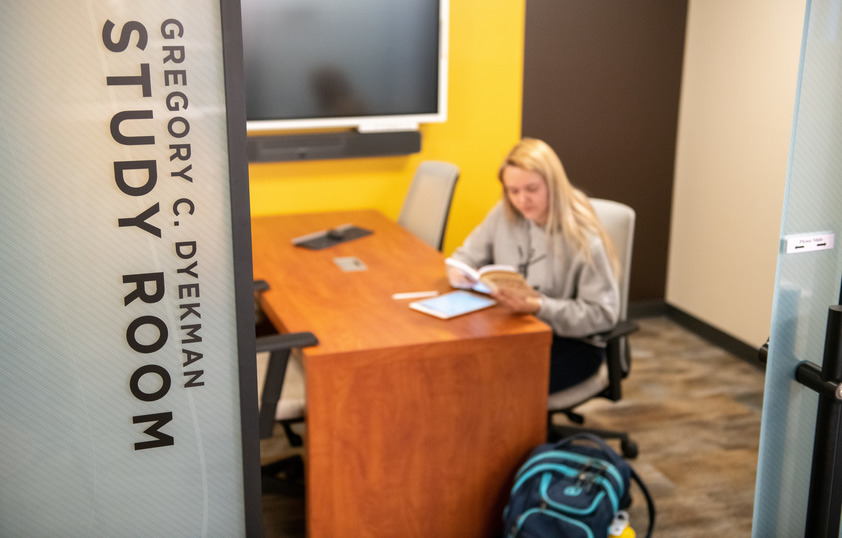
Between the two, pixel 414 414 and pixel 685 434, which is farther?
pixel 685 434

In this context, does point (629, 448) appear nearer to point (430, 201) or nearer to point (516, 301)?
point (516, 301)

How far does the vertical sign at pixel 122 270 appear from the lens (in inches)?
54.0

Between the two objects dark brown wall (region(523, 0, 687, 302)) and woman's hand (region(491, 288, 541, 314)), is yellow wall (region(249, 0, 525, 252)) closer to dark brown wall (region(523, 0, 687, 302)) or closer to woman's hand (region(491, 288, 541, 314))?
dark brown wall (region(523, 0, 687, 302))

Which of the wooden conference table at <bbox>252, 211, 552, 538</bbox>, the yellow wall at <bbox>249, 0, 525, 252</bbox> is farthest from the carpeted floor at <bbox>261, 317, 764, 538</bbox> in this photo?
the yellow wall at <bbox>249, 0, 525, 252</bbox>

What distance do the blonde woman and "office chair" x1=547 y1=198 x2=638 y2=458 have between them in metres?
0.03

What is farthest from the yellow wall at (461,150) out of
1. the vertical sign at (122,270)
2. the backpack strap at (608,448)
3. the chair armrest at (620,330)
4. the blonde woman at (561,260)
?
the vertical sign at (122,270)

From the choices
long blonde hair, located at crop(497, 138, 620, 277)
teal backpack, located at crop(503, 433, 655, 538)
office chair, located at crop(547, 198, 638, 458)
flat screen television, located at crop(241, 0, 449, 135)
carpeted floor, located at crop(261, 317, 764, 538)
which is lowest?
carpeted floor, located at crop(261, 317, 764, 538)

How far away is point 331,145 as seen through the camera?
13.9ft

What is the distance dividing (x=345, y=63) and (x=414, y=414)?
2.20m

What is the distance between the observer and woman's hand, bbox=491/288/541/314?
2.75 meters

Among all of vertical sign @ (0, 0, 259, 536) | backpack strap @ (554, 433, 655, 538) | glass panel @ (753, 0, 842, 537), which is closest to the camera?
vertical sign @ (0, 0, 259, 536)

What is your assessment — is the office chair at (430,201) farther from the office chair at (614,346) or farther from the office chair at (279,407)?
the office chair at (279,407)

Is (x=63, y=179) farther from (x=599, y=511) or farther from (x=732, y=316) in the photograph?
(x=732, y=316)

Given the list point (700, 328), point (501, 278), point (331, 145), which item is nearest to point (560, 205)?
point (501, 278)
